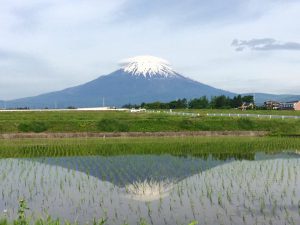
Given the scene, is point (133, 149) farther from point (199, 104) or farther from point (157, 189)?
point (199, 104)

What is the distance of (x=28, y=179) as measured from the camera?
15016 mm

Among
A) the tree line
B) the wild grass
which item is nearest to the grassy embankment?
the wild grass

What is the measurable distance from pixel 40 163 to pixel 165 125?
59.7 ft

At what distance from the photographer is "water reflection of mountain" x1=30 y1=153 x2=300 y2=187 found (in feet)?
50.2

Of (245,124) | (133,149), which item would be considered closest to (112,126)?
(133,149)

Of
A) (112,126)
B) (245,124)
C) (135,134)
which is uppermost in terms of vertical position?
(112,126)

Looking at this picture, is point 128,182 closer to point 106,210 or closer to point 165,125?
point 106,210

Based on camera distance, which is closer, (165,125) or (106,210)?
(106,210)

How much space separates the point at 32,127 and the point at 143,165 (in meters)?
18.5

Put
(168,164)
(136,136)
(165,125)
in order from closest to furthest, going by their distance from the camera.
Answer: (168,164) < (136,136) < (165,125)

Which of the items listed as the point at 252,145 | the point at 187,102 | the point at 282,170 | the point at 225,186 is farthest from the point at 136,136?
the point at 187,102

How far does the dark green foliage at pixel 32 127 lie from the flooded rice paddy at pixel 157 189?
46.7 feet

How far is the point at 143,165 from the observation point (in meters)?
17.9

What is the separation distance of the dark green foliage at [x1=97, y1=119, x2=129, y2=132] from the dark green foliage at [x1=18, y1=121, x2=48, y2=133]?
4.41 m
